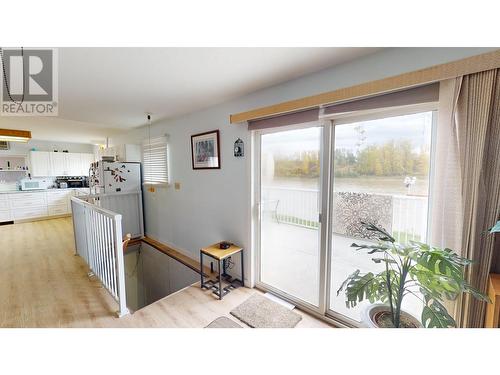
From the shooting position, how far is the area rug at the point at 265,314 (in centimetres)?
181

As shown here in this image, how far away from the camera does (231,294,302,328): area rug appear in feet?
5.94

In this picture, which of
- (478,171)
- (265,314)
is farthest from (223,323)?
(478,171)

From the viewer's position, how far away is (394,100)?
1.29 meters

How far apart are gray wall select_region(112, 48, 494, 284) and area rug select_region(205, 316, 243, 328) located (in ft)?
1.97

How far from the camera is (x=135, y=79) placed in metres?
1.79

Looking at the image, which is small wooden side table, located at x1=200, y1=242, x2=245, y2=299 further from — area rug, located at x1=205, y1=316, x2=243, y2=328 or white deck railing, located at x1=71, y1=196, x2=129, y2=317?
white deck railing, located at x1=71, y1=196, x2=129, y2=317

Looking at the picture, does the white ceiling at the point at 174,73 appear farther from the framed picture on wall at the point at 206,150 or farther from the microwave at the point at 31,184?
the microwave at the point at 31,184

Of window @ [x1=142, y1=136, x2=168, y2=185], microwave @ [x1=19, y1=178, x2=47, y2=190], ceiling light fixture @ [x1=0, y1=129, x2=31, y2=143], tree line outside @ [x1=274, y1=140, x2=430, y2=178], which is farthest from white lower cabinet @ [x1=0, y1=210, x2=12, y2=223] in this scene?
tree line outside @ [x1=274, y1=140, x2=430, y2=178]

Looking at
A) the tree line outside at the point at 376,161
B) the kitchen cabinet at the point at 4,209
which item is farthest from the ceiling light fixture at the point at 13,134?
the tree line outside at the point at 376,161

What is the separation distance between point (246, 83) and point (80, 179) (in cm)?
705

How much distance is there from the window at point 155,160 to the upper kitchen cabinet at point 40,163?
3.84 metres

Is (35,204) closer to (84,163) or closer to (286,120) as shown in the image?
(84,163)
